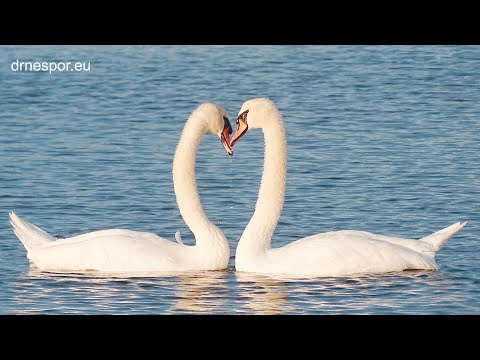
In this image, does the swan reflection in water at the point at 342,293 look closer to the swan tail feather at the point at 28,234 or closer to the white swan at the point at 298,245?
the white swan at the point at 298,245

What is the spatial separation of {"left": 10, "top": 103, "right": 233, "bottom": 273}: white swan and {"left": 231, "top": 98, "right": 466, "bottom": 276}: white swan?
0.29m

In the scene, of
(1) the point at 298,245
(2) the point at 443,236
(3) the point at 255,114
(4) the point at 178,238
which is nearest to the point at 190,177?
(4) the point at 178,238

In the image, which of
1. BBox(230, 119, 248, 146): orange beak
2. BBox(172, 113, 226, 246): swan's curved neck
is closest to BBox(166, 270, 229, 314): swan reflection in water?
BBox(172, 113, 226, 246): swan's curved neck

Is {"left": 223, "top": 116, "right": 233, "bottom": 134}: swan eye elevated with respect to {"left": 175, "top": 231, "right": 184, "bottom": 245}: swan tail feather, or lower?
elevated

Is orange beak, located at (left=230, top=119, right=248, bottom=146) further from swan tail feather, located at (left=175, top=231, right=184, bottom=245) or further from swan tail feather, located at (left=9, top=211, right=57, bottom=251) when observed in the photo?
swan tail feather, located at (left=9, top=211, right=57, bottom=251)

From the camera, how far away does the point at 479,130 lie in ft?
79.9

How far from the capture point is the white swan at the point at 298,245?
1722 centimetres

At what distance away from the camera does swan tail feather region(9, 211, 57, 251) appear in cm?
1791

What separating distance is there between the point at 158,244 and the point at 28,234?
152 cm

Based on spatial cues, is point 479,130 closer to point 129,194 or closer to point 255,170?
point 255,170

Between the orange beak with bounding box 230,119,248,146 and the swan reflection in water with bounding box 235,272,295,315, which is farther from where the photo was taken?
the orange beak with bounding box 230,119,248,146

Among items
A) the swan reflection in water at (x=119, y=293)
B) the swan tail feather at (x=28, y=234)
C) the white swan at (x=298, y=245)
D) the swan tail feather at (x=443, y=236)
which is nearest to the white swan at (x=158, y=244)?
the swan tail feather at (x=28, y=234)

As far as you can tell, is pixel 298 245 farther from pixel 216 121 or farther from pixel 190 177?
pixel 216 121

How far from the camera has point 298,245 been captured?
17312 millimetres
